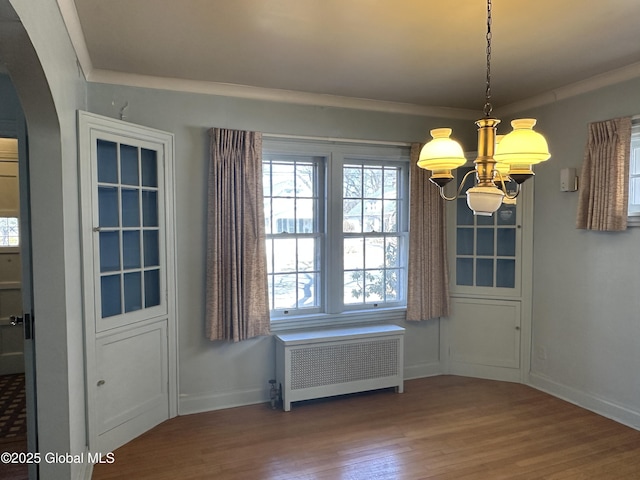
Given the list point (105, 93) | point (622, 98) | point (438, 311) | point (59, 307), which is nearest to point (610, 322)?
point (438, 311)

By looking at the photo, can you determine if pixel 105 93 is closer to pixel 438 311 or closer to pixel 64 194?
pixel 64 194

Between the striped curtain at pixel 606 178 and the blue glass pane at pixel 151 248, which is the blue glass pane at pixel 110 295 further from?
the striped curtain at pixel 606 178

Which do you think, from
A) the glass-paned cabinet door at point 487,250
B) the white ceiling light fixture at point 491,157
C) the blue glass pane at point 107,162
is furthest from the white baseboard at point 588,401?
the blue glass pane at point 107,162

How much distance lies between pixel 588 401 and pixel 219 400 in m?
3.13

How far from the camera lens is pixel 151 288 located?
3.41 metres

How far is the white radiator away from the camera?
3777mm

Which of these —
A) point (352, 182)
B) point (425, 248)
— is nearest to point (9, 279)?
point (352, 182)

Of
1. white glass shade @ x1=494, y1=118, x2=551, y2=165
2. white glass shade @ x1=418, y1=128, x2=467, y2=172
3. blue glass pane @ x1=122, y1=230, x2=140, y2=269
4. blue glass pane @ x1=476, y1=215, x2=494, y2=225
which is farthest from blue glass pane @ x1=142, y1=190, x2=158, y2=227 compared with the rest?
blue glass pane @ x1=476, y1=215, x2=494, y2=225

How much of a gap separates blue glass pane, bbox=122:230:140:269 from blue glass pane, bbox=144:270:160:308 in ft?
0.46

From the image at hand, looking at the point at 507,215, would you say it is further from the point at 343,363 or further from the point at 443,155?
the point at 443,155

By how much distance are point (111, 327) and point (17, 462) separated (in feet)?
3.46

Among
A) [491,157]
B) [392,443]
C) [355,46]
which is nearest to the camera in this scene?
[491,157]

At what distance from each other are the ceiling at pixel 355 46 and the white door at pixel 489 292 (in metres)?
1.21

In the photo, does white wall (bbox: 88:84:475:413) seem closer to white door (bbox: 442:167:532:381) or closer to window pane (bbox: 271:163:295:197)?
window pane (bbox: 271:163:295:197)
